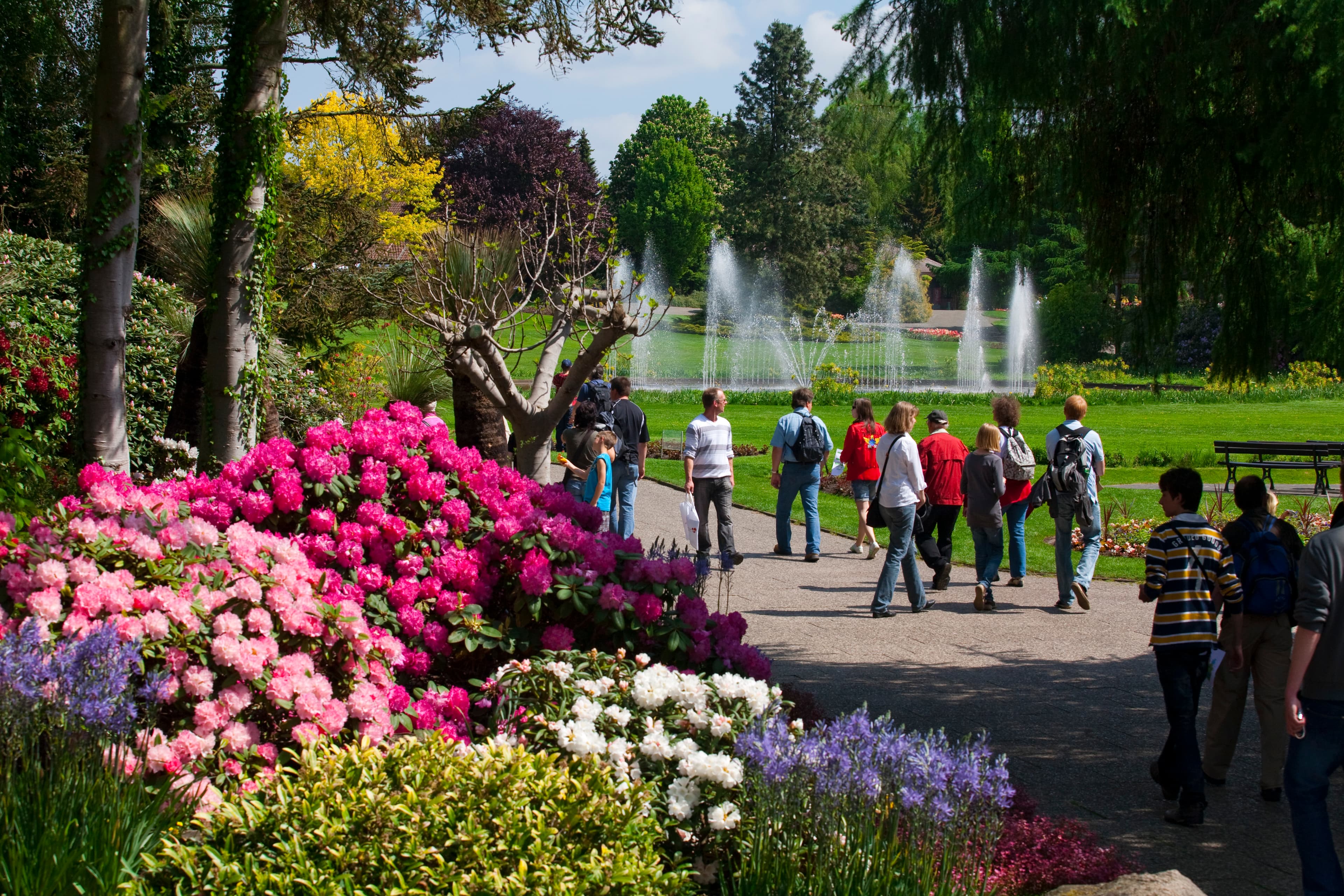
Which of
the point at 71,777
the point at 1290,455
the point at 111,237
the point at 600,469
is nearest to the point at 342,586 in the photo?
the point at 71,777

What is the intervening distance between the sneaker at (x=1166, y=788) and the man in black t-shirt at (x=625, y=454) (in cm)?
600

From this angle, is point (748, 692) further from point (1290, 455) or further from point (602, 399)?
point (1290, 455)

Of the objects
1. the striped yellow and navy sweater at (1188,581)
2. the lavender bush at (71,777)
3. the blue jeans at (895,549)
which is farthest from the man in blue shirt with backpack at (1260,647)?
the lavender bush at (71,777)

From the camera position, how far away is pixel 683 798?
3.28 metres

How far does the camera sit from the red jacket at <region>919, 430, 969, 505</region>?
9.60m

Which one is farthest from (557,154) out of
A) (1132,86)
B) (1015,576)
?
(1132,86)

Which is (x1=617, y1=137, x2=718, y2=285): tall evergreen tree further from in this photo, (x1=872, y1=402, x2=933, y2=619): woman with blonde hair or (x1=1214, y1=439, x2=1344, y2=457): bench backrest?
(x1=872, y1=402, x2=933, y2=619): woman with blonde hair

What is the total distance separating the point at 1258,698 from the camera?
5031 millimetres

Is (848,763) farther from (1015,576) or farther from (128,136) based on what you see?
(1015,576)

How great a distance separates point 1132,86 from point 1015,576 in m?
6.06

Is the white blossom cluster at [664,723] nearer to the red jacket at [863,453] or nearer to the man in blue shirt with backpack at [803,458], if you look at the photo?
the man in blue shirt with backpack at [803,458]

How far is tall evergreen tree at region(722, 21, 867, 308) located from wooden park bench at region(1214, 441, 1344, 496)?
171 ft

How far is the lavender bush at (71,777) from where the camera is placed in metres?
2.65

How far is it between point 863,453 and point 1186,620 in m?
6.39
